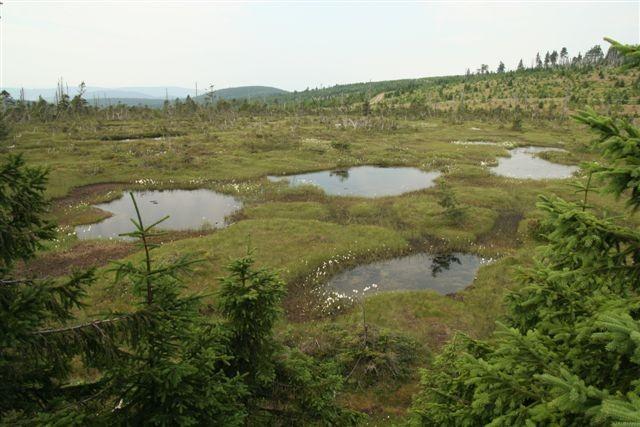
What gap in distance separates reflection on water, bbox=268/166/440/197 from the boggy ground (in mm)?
2449

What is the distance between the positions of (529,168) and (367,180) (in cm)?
2557

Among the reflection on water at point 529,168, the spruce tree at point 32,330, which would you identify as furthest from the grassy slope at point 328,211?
the reflection on water at point 529,168

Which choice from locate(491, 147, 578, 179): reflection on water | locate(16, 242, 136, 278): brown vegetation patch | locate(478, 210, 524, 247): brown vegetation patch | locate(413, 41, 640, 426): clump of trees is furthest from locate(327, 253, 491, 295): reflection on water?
locate(491, 147, 578, 179): reflection on water

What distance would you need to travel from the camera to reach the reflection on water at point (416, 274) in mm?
22516

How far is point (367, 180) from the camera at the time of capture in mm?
47312

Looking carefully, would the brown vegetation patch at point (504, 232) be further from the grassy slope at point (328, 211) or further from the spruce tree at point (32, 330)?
the spruce tree at point (32, 330)

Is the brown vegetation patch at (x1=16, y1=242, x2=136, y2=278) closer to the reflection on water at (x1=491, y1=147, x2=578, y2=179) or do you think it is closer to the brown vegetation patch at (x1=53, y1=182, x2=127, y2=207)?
the brown vegetation patch at (x1=53, y1=182, x2=127, y2=207)

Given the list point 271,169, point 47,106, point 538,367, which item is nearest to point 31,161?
point 271,169

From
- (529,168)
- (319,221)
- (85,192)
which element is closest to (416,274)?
(319,221)

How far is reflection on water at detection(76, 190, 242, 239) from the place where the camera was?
103 ft

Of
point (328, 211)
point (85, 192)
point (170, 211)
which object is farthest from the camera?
point (85, 192)

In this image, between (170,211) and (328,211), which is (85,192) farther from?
(328,211)

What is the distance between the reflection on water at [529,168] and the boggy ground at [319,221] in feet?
7.77

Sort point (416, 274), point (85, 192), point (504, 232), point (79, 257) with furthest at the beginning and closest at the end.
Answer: point (85, 192)
point (504, 232)
point (79, 257)
point (416, 274)
